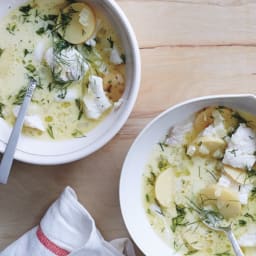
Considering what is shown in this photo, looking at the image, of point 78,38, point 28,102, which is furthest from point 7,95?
point 78,38

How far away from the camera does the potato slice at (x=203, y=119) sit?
1613 mm

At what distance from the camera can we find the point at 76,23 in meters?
1.63

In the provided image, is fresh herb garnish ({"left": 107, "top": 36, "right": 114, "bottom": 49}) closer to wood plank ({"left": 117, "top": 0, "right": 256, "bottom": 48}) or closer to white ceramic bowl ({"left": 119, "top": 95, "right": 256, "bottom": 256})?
wood plank ({"left": 117, "top": 0, "right": 256, "bottom": 48})

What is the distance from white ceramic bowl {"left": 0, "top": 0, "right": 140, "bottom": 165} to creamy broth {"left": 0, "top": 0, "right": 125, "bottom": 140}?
3 cm

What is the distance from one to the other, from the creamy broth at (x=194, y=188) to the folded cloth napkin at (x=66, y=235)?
0.51ft

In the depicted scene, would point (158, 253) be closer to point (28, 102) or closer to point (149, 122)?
point (149, 122)

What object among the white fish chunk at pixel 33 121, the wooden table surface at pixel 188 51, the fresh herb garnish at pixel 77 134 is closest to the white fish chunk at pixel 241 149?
the wooden table surface at pixel 188 51

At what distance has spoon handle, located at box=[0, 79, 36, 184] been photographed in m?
1.57

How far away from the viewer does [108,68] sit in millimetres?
1650

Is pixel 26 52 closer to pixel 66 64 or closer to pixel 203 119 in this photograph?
pixel 66 64

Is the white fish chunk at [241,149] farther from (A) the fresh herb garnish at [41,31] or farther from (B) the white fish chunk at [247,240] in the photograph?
(A) the fresh herb garnish at [41,31]

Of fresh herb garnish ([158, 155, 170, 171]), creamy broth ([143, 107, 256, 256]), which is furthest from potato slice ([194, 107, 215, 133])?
fresh herb garnish ([158, 155, 170, 171])

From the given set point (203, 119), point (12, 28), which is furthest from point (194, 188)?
point (12, 28)

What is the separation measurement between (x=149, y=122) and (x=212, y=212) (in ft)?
0.97
